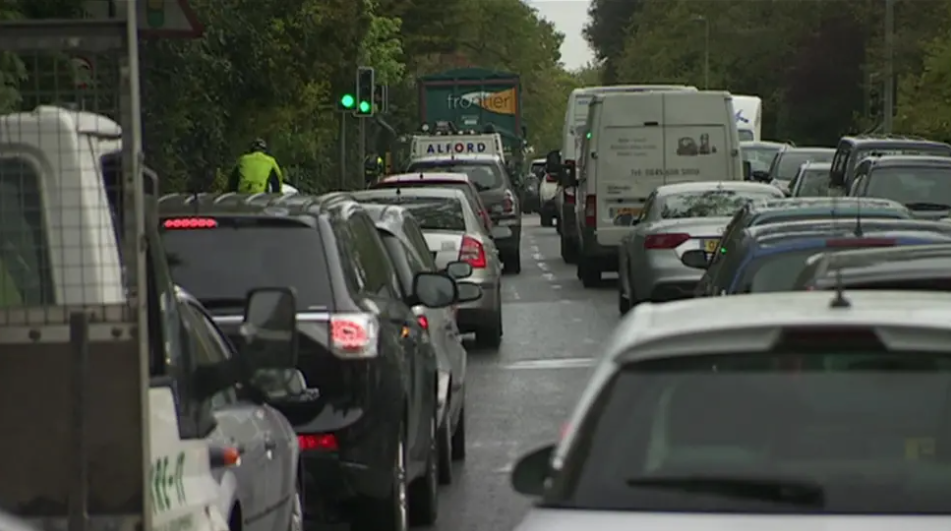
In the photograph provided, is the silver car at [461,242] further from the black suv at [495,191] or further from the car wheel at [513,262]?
the car wheel at [513,262]

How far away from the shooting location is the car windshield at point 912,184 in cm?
2531

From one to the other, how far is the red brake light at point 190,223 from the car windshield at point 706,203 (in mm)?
14038

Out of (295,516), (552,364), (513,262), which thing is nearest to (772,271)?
(295,516)

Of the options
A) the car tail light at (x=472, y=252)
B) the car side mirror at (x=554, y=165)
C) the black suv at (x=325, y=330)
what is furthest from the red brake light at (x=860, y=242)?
the car side mirror at (x=554, y=165)

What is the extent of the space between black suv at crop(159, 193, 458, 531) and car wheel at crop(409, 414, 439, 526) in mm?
663

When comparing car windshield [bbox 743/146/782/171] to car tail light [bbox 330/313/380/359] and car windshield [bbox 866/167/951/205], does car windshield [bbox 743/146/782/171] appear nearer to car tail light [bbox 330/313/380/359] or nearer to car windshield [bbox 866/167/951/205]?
car windshield [bbox 866/167/951/205]

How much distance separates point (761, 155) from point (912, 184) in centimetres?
2188

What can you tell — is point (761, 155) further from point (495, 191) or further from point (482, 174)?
point (495, 191)

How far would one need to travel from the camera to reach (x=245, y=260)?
31.0ft

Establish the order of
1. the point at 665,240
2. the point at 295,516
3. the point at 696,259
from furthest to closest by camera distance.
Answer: the point at 665,240
the point at 696,259
the point at 295,516

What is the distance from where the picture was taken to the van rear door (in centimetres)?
2859

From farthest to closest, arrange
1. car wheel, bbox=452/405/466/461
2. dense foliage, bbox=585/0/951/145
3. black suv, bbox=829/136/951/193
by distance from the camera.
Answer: dense foliage, bbox=585/0/951/145, black suv, bbox=829/136/951/193, car wheel, bbox=452/405/466/461

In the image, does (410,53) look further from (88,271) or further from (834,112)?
(88,271)

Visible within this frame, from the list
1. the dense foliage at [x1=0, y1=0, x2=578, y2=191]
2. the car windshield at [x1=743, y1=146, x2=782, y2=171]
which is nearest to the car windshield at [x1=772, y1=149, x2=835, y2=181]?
the car windshield at [x1=743, y1=146, x2=782, y2=171]
